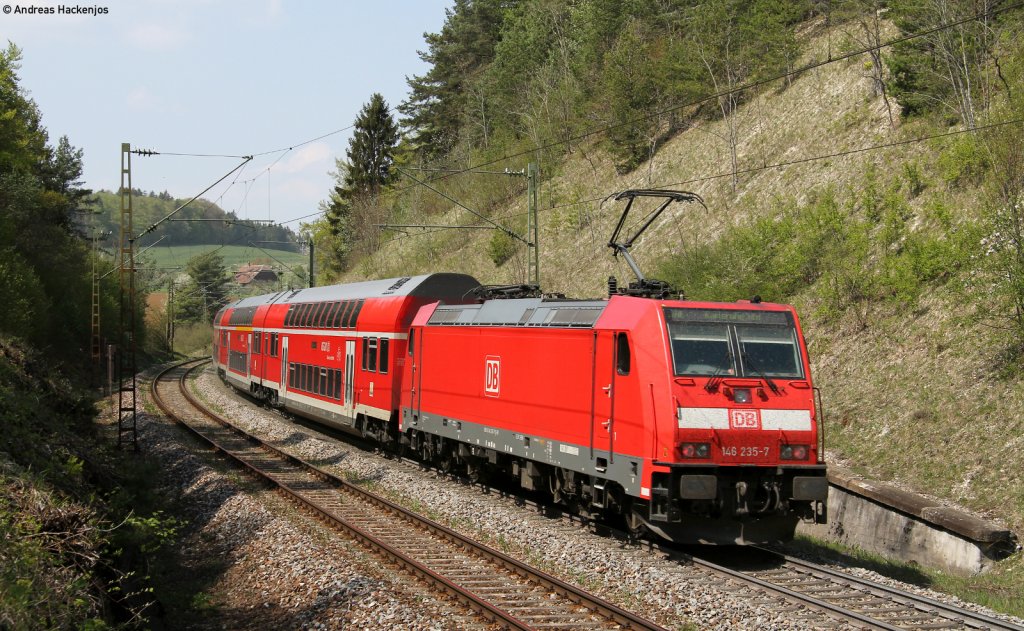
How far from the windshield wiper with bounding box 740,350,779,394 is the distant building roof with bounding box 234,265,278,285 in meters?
115

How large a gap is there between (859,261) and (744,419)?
11.1 m

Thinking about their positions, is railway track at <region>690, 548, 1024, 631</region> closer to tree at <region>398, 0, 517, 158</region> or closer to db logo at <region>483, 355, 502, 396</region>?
db logo at <region>483, 355, 502, 396</region>

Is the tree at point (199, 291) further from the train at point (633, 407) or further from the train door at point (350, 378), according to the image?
the train at point (633, 407)

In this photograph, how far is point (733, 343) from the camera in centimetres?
1148

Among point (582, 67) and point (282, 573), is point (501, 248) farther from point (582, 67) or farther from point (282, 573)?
point (282, 573)

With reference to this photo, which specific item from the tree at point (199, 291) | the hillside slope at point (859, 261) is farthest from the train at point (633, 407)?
the tree at point (199, 291)

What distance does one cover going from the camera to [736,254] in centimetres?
2280

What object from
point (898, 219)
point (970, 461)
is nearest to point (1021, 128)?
point (898, 219)

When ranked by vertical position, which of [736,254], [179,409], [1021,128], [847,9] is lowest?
[179,409]

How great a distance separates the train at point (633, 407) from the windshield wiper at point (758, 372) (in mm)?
17

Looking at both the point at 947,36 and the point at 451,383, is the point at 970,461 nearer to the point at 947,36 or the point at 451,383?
the point at 451,383

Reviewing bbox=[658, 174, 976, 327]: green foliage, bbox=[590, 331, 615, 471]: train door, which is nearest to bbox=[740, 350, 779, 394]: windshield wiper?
bbox=[590, 331, 615, 471]: train door

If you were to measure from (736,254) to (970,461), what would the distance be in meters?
8.97

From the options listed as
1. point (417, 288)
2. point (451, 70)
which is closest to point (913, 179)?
point (417, 288)
